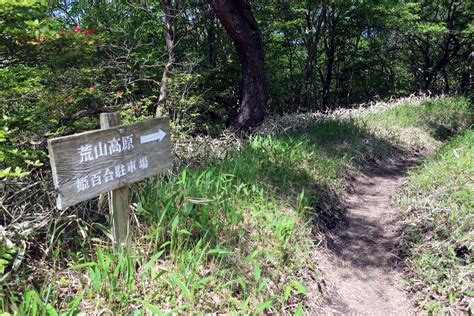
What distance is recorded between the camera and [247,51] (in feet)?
22.0

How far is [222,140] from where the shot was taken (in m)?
5.87

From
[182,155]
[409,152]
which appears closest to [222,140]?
[182,155]

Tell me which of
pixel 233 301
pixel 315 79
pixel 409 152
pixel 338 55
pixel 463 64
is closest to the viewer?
pixel 233 301

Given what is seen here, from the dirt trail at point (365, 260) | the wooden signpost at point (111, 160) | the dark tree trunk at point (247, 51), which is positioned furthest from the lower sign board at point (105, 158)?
the dark tree trunk at point (247, 51)

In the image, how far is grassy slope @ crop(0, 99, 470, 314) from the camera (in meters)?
2.26

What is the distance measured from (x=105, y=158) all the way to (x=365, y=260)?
107 inches

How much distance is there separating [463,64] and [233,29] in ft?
44.8

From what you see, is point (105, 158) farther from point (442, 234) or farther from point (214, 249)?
point (442, 234)

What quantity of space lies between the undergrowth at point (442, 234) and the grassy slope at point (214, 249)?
889 millimetres

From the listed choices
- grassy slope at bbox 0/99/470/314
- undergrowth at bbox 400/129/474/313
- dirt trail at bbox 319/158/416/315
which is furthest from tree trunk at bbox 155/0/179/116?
undergrowth at bbox 400/129/474/313

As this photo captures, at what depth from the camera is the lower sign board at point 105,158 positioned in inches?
79.0

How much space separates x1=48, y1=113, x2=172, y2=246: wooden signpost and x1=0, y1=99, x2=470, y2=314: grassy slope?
1.02 feet

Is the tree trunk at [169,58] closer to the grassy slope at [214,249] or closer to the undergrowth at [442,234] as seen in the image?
the grassy slope at [214,249]

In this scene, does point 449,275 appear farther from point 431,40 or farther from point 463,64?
point 463,64
